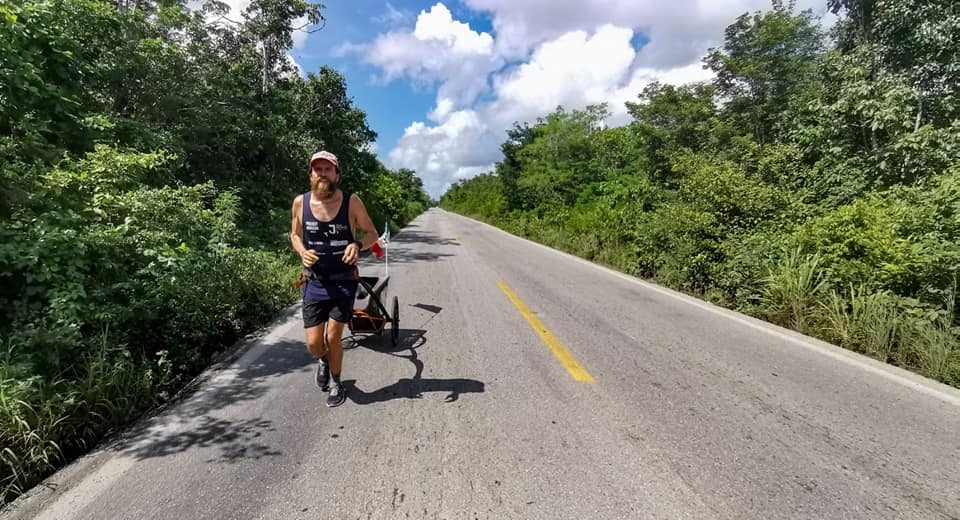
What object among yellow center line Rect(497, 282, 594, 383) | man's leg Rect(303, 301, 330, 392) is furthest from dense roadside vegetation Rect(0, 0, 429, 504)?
yellow center line Rect(497, 282, 594, 383)

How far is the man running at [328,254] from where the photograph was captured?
314 centimetres

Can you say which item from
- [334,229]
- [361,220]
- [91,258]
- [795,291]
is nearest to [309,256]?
[334,229]

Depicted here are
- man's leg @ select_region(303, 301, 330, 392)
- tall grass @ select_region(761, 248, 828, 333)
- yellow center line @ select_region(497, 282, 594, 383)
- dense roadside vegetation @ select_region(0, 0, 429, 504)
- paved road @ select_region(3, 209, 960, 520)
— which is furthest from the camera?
tall grass @ select_region(761, 248, 828, 333)

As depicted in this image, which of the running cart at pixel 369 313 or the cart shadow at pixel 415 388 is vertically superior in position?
the running cart at pixel 369 313

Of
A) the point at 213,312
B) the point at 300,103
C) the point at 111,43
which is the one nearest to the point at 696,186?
the point at 213,312

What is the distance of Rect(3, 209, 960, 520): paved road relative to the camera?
2152mm

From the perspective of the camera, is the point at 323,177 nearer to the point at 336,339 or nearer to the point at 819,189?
the point at 336,339

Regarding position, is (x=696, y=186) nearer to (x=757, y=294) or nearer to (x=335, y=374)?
(x=757, y=294)

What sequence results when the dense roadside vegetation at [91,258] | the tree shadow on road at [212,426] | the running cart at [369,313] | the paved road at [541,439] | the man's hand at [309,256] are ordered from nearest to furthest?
the paved road at [541,439] < the tree shadow on road at [212,426] < the dense roadside vegetation at [91,258] < the man's hand at [309,256] < the running cart at [369,313]

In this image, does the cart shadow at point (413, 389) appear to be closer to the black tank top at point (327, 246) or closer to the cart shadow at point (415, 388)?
the cart shadow at point (415, 388)

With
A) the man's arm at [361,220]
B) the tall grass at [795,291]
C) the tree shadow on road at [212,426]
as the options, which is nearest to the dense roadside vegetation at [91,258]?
the tree shadow on road at [212,426]

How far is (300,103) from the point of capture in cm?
1544

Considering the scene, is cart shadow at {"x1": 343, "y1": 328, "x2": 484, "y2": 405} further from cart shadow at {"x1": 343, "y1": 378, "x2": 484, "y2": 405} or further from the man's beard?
the man's beard

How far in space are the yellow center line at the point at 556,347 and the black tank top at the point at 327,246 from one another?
2.19 m
